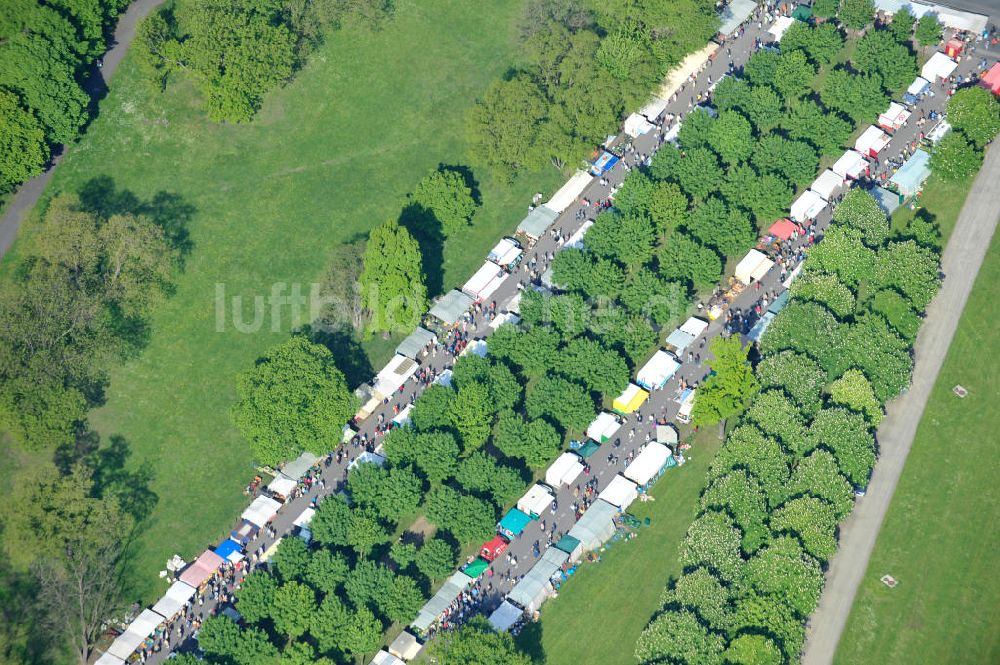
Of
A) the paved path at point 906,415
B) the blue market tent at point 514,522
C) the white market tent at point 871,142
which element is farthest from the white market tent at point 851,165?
the blue market tent at point 514,522

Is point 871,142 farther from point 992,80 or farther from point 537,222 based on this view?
point 537,222

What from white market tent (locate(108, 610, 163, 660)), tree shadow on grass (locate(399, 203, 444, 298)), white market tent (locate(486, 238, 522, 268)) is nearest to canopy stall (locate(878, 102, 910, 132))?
white market tent (locate(486, 238, 522, 268))

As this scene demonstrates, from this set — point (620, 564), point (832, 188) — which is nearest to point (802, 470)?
point (620, 564)

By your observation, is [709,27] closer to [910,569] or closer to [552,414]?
[552,414]

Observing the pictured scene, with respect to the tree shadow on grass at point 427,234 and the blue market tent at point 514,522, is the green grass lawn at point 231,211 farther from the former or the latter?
the blue market tent at point 514,522

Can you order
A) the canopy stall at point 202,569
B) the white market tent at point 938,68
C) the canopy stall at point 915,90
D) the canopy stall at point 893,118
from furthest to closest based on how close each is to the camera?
the white market tent at point 938,68
the canopy stall at point 915,90
the canopy stall at point 893,118
the canopy stall at point 202,569

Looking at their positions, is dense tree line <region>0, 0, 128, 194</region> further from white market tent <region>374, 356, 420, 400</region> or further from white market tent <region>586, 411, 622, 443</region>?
white market tent <region>586, 411, 622, 443</region>
